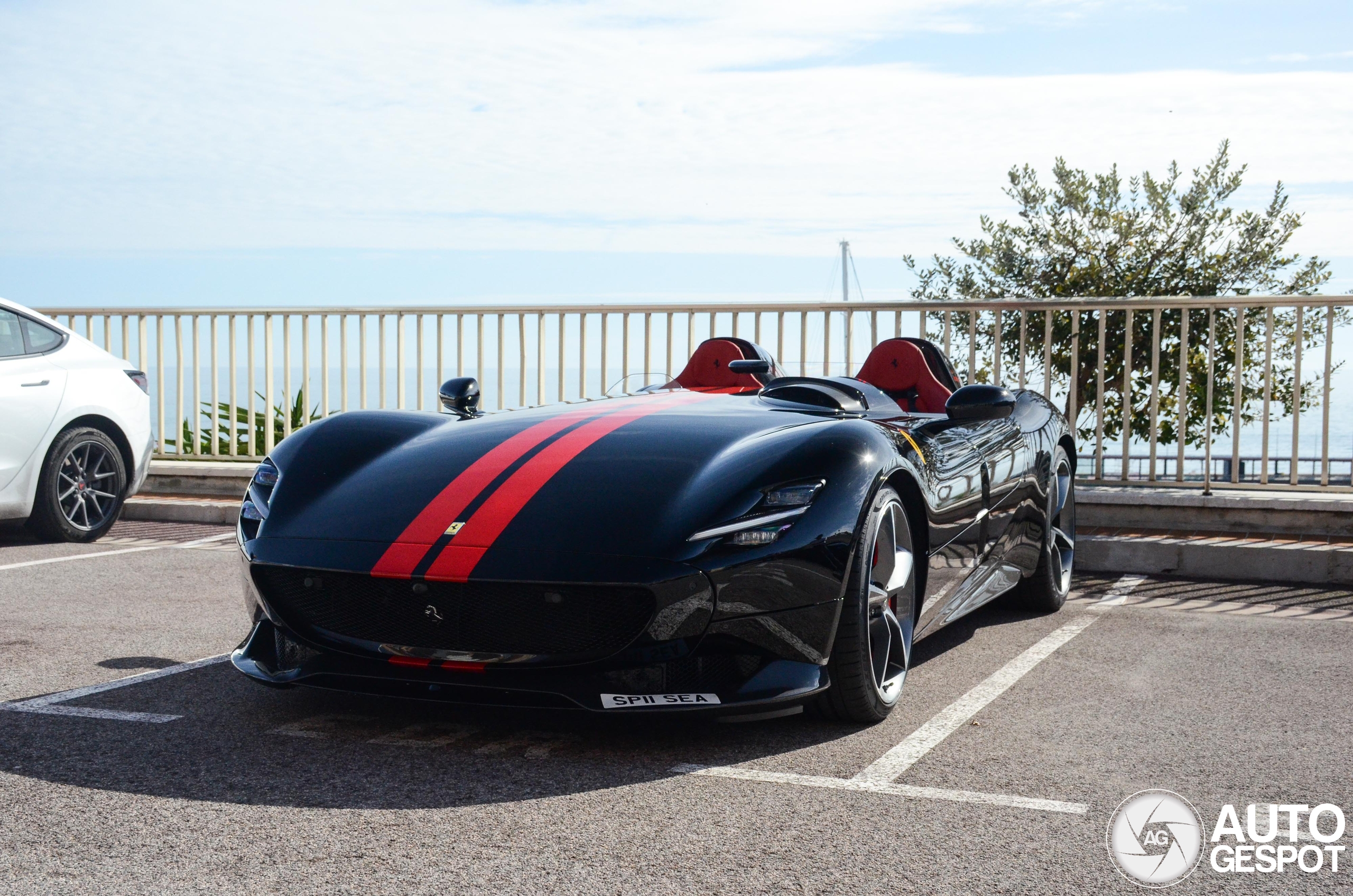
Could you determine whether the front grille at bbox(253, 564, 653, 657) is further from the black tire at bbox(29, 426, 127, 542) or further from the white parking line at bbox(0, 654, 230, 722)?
the black tire at bbox(29, 426, 127, 542)

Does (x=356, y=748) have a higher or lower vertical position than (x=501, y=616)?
lower

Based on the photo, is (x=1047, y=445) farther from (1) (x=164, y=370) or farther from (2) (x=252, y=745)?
(1) (x=164, y=370)

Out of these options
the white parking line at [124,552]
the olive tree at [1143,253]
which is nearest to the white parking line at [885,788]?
the white parking line at [124,552]

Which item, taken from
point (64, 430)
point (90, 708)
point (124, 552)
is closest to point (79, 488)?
point (64, 430)

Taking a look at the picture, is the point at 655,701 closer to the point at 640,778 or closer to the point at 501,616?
the point at 640,778

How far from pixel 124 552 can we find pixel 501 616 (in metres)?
5.11

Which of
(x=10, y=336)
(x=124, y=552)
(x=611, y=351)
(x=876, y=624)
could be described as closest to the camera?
(x=876, y=624)

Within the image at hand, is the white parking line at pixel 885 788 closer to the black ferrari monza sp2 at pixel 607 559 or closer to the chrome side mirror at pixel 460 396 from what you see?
the black ferrari monza sp2 at pixel 607 559

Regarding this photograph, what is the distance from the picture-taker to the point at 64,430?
827cm

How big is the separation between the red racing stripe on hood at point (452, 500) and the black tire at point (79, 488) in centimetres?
491

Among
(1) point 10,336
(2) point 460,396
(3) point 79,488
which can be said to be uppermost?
(1) point 10,336

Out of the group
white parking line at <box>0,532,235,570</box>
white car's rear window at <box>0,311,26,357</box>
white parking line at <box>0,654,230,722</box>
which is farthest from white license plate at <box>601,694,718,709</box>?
white car's rear window at <box>0,311,26,357</box>

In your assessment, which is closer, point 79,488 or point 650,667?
point 650,667

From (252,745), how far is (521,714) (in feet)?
2.56
